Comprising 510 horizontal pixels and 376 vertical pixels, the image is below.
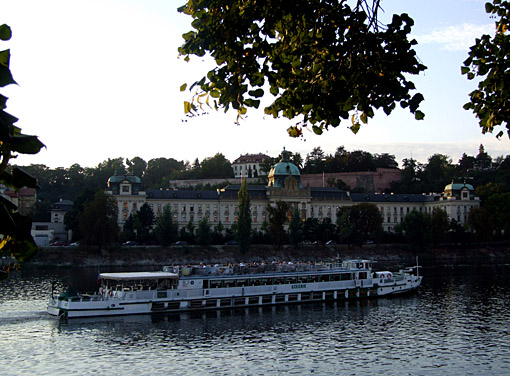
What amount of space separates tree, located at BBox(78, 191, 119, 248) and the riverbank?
3.46 m

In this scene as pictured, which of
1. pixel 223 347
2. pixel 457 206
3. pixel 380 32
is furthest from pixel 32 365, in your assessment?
pixel 457 206

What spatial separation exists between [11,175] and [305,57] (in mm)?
8309

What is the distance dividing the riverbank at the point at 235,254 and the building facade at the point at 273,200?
22.5 metres

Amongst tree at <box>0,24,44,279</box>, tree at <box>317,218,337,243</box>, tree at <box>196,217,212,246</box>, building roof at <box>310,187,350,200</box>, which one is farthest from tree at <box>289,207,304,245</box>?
tree at <box>0,24,44,279</box>

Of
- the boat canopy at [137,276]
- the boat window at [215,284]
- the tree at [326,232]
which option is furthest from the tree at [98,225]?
the boat window at [215,284]

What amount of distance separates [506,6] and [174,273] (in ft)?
158

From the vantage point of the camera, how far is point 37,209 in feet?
474

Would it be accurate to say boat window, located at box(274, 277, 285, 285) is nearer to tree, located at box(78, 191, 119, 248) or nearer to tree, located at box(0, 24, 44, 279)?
tree, located at box(78, 191, 119, 248)

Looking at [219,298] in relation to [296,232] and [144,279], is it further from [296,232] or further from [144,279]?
[296,232]

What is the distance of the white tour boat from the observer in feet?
180

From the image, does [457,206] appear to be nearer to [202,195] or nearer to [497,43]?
[202,195]

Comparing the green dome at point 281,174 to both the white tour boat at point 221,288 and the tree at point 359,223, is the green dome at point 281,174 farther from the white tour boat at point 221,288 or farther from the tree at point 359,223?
the white tour boat at point 221,288

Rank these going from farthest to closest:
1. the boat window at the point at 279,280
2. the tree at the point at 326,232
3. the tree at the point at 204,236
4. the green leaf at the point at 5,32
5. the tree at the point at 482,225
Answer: the tree at the point at 482,225 → the tree at the point at 326,232 → the tree at the point at 204,236 → the boat window at the point at 279,280 → the green leaf at the point at 5,32

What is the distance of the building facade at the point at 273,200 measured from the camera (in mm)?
138875
